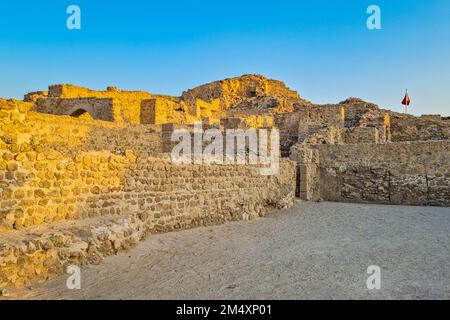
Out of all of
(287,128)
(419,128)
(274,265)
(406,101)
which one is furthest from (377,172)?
(406,101)

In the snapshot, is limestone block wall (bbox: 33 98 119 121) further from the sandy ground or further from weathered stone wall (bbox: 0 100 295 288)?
the sandy ground

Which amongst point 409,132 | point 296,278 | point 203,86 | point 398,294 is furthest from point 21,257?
point 203,86

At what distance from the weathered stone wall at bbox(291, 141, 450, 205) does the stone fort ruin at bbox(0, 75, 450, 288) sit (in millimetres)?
39

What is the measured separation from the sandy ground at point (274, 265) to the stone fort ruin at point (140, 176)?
0.41 m

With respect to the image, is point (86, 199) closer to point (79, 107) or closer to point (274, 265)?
point (274, 265)

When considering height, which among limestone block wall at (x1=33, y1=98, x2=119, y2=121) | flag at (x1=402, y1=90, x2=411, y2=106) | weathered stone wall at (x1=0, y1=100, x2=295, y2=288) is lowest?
weathered stone wall at (x1=0, y1=100, x2=295, y2=288)

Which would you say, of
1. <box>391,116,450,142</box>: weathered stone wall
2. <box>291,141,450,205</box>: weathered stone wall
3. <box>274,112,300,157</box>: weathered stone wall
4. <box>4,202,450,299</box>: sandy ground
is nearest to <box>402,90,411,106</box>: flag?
<box>391,116,450,142</box>: weathered stone wall

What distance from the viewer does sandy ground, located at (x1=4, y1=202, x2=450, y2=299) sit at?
3.80 meters

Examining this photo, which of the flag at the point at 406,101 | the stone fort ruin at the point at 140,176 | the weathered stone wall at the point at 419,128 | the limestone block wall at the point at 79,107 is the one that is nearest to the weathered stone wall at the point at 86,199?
the stone fort ruin at the point at 140,176

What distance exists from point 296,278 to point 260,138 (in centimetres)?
935

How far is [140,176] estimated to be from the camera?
261 inches

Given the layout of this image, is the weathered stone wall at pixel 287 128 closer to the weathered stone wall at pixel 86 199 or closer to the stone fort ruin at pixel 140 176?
the stone fort ruin at pixel 140 176

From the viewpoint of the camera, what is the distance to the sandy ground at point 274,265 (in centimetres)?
380
